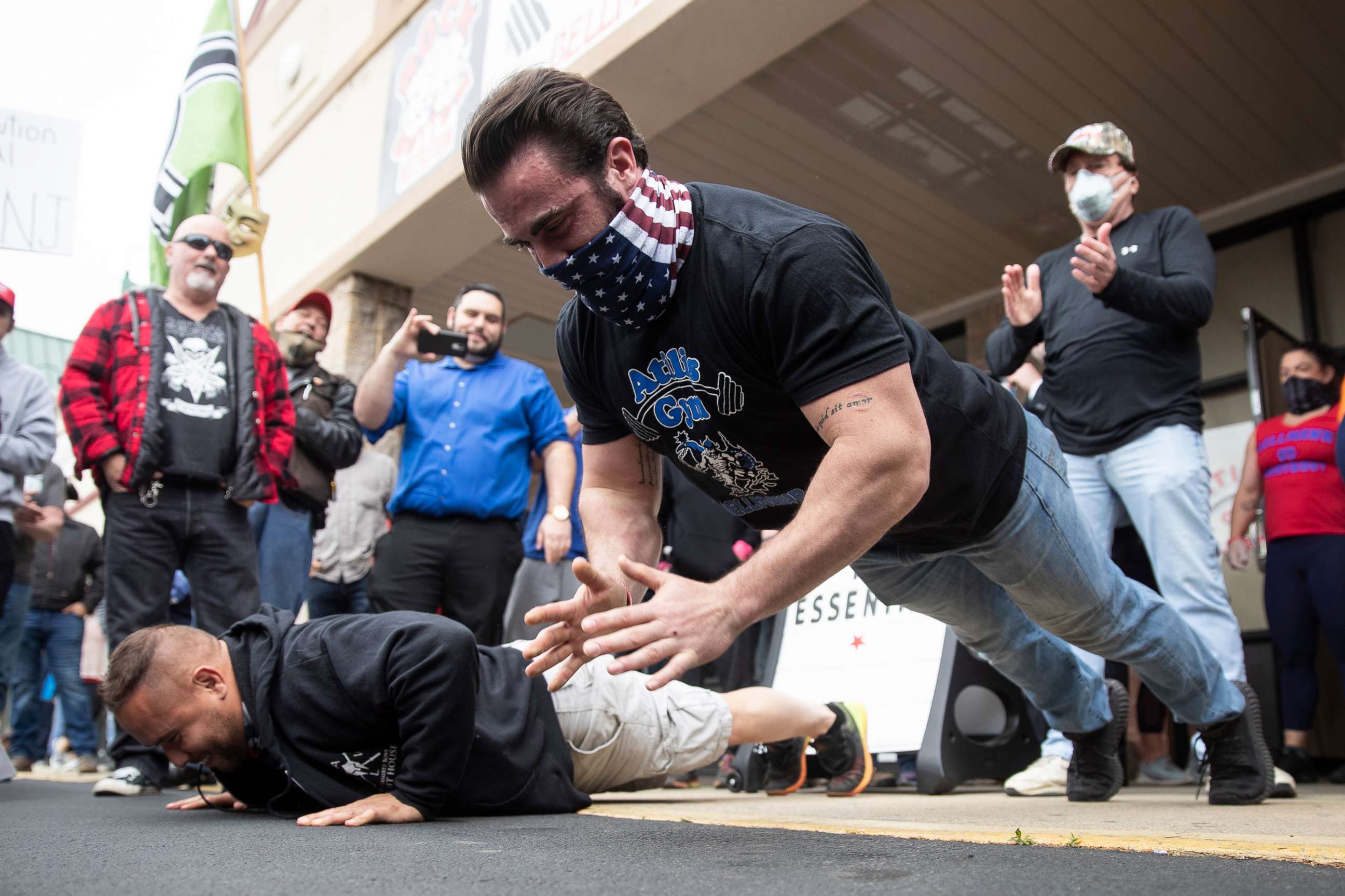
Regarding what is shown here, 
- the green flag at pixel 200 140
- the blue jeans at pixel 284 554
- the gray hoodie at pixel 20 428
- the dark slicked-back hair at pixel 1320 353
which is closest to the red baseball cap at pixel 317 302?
the blue jeans at pixel 284 554

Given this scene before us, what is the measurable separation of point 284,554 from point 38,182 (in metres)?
1.82

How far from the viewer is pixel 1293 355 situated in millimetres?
4527

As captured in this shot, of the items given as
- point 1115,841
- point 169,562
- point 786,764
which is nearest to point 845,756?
point 786,764

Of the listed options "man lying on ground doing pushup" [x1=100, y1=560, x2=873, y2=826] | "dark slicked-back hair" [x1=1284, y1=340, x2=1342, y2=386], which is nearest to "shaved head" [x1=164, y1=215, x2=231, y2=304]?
"man lying on ground doing pushup" [x1=100, y1=560, x2=873, y2=826]

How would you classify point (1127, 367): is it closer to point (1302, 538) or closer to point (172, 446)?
point (1302, 538)

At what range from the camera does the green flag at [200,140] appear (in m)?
5.81

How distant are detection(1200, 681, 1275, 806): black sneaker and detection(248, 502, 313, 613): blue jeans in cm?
323

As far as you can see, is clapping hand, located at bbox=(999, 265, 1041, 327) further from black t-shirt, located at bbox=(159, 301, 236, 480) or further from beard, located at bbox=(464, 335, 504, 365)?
black t-shirt, located at bbox=(159, 301, 236, 480)

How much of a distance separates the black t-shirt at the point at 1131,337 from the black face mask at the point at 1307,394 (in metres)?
1.46

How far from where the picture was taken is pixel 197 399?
12.0 feet

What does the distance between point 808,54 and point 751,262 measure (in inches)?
154

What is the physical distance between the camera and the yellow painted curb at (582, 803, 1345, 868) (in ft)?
4.70

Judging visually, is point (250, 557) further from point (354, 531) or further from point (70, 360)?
point (354, 531)

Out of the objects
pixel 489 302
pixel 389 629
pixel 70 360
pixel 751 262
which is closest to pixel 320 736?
pixel 389 629
